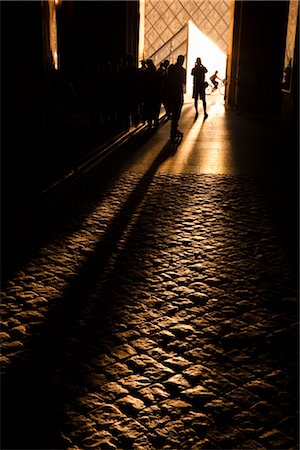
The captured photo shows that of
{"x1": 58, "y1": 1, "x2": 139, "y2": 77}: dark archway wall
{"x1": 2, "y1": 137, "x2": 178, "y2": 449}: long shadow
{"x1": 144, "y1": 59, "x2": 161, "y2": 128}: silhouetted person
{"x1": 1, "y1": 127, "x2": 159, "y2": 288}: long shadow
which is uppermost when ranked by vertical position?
{"x1": 58, "y1": 1, "x2": 139, "y2": 77}: dark archway wall

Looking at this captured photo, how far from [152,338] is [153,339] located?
14mm

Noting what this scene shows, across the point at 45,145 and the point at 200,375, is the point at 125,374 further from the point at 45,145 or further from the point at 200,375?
the point at 45,145

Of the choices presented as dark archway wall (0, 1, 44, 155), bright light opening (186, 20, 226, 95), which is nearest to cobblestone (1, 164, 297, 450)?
dark archway wall (0, 1, 44, 155)

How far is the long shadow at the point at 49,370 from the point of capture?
2551 millimetres

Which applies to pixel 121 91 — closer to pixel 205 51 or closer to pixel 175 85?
pixel 175 85

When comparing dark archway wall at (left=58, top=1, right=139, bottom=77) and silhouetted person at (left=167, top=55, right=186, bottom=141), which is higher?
dark archway wall at (left=58, top=1, right=139, bottom=77)

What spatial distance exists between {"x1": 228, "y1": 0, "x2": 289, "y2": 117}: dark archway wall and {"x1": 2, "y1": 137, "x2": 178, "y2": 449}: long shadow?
14.0 m

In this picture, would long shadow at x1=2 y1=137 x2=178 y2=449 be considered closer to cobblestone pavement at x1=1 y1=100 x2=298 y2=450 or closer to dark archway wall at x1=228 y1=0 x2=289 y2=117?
cobblestone pavement at x1=1 y1=100 x2=298 y2=450

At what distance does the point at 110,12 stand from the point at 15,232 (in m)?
14.5

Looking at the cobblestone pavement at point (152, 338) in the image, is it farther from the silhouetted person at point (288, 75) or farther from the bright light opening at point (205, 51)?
the bright light opening at point (205, 51)

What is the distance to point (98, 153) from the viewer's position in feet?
33.1

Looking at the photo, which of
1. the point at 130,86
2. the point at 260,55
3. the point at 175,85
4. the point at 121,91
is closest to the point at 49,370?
the point at 175,85

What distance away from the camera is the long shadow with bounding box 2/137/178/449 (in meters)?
2.55

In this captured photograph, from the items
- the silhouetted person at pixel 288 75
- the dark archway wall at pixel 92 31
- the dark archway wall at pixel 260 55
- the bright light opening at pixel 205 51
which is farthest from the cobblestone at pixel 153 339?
the bright light opening at pixel 205 51
